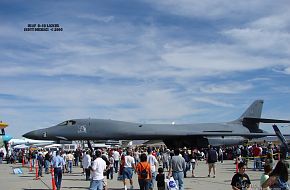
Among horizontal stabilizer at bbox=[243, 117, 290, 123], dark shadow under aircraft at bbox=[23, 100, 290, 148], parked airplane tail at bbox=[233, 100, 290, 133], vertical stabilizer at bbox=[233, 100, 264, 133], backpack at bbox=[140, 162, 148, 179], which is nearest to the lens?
backpack at bbox=[140, 162, 148, 179]

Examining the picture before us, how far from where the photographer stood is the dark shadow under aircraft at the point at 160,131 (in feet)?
102

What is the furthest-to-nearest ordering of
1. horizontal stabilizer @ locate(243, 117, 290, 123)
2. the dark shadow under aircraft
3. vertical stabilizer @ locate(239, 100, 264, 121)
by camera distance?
vertical stabilizer @ locate(239, 100, 264, 121)
horizontal stabilizer @ locate(243, 117, 290, 123)
the dark shadow under aircraft

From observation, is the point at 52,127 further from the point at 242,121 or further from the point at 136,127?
the point at 242,121

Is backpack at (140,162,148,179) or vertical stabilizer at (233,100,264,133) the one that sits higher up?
vertical stabilizer at (233,100,264,133)

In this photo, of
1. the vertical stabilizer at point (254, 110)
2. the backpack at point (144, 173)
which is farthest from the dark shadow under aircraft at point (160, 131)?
the backpack at point (144, 173)

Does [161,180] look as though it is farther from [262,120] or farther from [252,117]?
[252,117]

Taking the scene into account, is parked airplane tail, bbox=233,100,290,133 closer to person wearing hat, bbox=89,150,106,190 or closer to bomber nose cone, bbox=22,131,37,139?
bomber nose cone, bbox=22,131,37,139

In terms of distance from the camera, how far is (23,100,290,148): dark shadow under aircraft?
30953 millimetres

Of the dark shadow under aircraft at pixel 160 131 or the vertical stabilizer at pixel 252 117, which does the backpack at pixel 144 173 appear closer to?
the dark shadow under aircraft at pixel 160 131

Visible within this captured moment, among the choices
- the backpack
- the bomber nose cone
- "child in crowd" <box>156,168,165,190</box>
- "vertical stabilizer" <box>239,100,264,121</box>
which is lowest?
"child in crowd" <box>156,168,165,190</box>

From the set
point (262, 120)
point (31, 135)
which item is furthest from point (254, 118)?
point (31, 135)

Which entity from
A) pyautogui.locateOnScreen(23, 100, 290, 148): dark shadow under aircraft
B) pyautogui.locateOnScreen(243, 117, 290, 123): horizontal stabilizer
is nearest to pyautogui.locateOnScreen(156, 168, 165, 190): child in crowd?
pyautogui.locateOnScreen(23, 100, 290, 148): dark shadow under aircraft

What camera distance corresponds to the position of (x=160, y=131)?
117 ft

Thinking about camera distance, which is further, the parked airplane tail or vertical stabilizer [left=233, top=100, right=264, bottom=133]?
vertical stabilizer [left=233, top=100, right=264, bottom=133]
